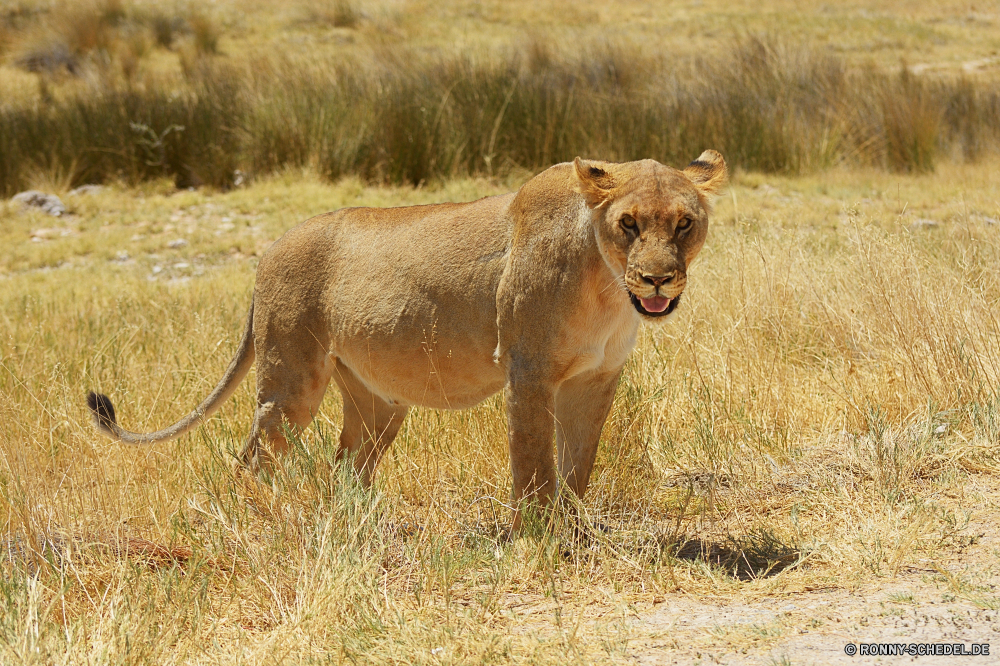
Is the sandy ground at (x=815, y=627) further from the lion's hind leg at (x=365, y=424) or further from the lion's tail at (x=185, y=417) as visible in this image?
the lion's tail at (x=185, y=417)

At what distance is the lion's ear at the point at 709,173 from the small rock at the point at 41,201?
10.9 m

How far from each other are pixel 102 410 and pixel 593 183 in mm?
2419

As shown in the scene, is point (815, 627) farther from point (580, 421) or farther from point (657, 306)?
point (580, 421)

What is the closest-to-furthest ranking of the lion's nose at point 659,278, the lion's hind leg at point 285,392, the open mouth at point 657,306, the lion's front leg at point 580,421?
1. the lion's nose at point 659,278
2. the open mouth at point 657,306
3. the lion's front leg at point 580,421
4. the lion's hind leg at point 285,392

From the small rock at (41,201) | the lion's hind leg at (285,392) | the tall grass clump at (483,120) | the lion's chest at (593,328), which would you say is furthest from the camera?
the tall grass clump at (483,120)

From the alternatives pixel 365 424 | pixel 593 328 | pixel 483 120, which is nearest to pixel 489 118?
pixel 483 120

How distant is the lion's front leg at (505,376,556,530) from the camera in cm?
388

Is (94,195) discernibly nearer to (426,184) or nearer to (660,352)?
(426,184)

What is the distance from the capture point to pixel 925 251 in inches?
285

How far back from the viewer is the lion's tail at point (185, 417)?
4496 millimetres

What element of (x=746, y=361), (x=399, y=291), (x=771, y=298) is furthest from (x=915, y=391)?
(x=399, y=291)

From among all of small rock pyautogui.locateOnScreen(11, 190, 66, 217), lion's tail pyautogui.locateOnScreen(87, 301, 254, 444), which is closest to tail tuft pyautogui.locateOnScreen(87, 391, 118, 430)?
lion's tail pyautogui.locateOnScreen(87, 301, 254, 444)

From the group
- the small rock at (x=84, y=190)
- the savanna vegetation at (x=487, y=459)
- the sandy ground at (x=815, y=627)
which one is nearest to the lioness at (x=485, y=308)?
the savanna vegetation at (x=487, y=459)

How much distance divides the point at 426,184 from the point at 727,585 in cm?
1020
